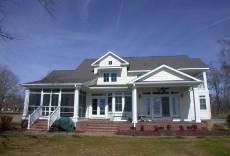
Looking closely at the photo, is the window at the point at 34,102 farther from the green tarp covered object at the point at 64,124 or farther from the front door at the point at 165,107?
the front door at the point at 165,107

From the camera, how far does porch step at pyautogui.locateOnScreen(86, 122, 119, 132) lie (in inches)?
706

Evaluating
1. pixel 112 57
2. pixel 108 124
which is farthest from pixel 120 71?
pixel 108 124

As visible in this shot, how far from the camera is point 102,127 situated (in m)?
18.3

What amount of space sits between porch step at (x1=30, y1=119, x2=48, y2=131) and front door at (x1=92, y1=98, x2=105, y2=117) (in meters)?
5.79

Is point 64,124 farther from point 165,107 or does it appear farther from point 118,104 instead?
point 165,107

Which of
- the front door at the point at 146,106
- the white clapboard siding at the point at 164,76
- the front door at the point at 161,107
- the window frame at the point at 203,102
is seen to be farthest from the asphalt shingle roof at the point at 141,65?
the white clapboard siding at the point at 164,76

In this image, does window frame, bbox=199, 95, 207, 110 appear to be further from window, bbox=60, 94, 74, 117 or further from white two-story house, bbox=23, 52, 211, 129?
window, bbox=60, 94, 74, 117

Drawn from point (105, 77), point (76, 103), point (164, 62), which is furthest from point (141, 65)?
point (76, 103)

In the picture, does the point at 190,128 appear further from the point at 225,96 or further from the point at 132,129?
the point at 225,96

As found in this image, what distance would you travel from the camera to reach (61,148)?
33.1 ft

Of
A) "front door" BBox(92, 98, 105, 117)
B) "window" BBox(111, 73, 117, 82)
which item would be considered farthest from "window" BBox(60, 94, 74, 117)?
"window" BBox(111, 73, 117, 82)

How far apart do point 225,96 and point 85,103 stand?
159ft

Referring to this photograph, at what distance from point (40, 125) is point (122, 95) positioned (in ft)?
28.3

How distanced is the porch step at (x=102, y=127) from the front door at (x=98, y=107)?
439 cm
